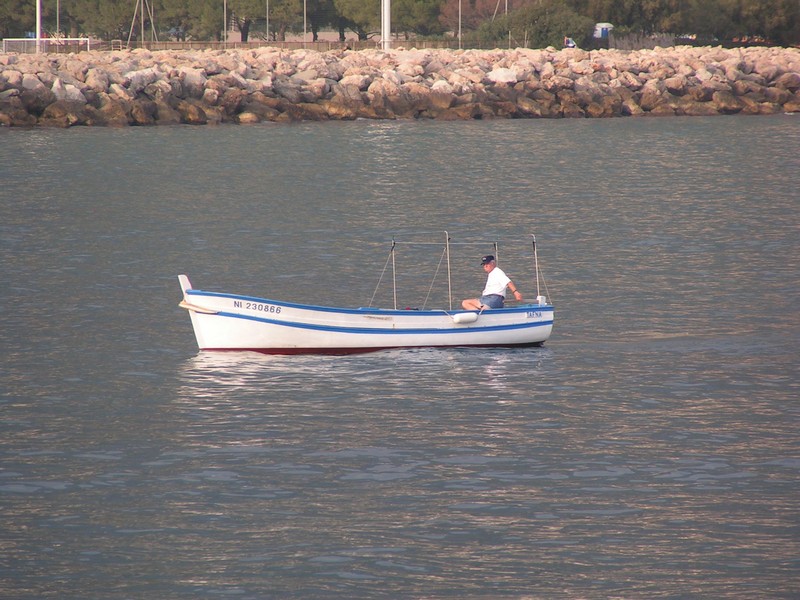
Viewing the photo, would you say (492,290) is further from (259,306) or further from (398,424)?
(398,424)

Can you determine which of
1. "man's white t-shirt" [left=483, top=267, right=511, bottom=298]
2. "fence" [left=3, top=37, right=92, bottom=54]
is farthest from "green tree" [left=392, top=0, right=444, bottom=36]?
"man's white t-shirt" [left=483, top=267, right=511, bottom=298]

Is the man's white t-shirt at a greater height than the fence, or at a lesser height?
lesser

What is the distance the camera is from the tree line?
127938 mm

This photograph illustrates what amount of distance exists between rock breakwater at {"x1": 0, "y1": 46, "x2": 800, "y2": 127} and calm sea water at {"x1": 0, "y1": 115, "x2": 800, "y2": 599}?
34762mm

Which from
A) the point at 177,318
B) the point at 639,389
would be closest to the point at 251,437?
the point at 639,389

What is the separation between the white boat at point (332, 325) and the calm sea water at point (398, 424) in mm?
360

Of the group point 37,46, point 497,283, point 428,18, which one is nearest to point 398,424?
point 497,283

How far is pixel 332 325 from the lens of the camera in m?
25.6

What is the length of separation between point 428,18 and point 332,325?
401 ft

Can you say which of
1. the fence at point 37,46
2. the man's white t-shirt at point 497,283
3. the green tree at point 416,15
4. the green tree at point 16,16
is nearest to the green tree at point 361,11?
the green tree at point 416,15

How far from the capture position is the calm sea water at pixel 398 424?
1564 cm

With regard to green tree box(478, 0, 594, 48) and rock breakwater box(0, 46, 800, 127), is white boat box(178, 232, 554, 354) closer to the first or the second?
rock breakwater box(0, 46, 800, 127)

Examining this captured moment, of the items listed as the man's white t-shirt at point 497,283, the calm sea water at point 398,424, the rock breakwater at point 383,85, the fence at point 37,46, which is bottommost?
the calm sea water at point 398,424

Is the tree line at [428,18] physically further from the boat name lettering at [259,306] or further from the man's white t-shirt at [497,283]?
the boat name lettering at [259,306]
